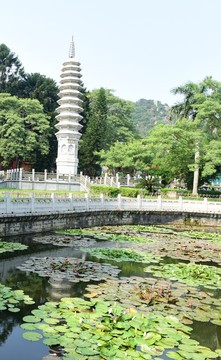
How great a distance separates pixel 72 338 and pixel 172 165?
26461 millimetres

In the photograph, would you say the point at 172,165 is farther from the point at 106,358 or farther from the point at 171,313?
the point at 106,358

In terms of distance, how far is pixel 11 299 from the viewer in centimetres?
673

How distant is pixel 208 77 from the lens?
30750 mm

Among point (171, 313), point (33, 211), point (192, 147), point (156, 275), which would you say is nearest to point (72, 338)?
point (171, 313)

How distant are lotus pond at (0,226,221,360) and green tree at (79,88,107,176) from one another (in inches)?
1264

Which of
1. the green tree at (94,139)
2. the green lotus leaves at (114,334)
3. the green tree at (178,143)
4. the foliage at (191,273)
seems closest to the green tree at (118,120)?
the green tree at (94,139)

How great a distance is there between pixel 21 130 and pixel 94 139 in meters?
9.76

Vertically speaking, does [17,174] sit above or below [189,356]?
above

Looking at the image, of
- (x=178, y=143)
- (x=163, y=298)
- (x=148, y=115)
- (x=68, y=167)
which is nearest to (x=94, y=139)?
(x=68, y=167)

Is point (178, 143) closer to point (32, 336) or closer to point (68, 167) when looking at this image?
point (68, 167)

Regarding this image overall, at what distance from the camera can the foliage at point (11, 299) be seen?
250 inches

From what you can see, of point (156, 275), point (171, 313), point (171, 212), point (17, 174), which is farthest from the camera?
point (17, 174)

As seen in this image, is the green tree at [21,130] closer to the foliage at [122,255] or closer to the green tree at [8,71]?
the green tree at [8,71]

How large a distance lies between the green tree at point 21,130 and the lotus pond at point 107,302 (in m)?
28.5
